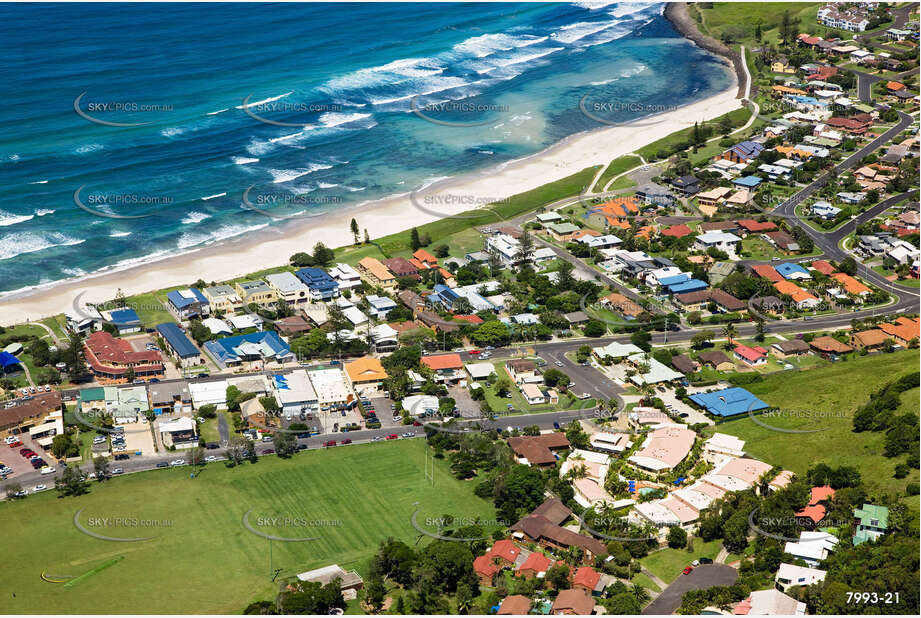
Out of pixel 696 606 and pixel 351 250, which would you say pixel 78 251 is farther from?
pixel 696 606

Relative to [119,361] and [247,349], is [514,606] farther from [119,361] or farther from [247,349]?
[119,361]

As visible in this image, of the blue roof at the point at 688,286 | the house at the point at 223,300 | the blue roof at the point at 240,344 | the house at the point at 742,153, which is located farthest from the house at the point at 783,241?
the house at the point at 223,300

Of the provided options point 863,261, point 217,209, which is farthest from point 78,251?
point 863,261

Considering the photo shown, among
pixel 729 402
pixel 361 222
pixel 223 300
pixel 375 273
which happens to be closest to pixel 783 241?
pixel 729 402

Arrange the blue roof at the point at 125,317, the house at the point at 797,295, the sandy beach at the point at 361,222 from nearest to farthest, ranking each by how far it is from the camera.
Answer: the blue roof at the point at 125,317
the house at the point at 797,295
the sandy beach at the point at 361,222

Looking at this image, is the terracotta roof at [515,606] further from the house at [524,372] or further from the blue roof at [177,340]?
the blue roof at [177,340]

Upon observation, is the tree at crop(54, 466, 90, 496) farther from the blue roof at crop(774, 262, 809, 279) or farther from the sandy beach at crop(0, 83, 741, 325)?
the blue roof at crop(774, 262, 809, 279)

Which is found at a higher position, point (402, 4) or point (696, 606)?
point (402, 4)
